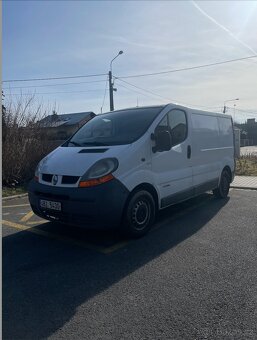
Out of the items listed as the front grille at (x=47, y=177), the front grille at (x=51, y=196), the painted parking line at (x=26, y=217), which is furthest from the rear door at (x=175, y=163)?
the painted parking line at (x=26, y=217)

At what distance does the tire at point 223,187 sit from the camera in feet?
26.0

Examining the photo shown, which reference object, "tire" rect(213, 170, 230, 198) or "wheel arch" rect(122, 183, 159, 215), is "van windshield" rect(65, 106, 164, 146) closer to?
"wheel arch" rect(122, 183, 159, 215)

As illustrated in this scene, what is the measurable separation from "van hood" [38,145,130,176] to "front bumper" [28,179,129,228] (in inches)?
11.3

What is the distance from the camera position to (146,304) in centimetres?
312

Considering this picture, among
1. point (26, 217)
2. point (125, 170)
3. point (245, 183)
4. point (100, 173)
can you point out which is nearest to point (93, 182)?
point (100, 173)

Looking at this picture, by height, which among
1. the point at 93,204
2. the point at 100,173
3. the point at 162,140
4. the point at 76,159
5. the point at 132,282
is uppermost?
the point at 162,140

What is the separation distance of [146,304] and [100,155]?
87.1 inches

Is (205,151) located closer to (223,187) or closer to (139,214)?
(223,187)

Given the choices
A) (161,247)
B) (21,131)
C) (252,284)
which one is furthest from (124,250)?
(21,131)

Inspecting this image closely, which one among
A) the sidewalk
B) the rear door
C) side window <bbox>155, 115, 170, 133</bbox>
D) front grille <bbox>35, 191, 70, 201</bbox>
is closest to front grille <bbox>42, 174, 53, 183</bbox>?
front grille <bbox>35, 191, 70, 201</bbox>

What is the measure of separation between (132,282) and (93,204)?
3.90 ft

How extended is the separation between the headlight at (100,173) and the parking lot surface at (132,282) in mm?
945

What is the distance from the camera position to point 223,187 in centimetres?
804

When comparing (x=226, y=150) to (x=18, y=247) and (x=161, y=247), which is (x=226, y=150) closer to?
(x=161, y=247)
